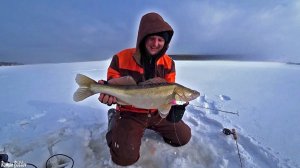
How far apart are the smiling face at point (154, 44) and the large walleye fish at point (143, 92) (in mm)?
705

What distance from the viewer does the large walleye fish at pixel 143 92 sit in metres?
3.01

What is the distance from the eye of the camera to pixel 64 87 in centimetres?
812

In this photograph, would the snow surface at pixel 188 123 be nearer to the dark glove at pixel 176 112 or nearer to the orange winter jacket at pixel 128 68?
the dark glove at pixel 176 112

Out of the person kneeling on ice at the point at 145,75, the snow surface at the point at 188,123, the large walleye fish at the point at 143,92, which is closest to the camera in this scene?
the large walleye fish at the point at 143,92

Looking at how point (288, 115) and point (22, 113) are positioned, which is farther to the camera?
point (22, 113)

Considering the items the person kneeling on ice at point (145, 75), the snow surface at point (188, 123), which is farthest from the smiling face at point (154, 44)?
the snow surface at point (188, 123)

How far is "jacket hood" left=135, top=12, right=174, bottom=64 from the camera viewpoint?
345cm

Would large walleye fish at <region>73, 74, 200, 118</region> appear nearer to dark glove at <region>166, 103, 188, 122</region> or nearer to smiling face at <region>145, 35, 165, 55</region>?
dark glove at <region>166, 103, 188, 122</region>

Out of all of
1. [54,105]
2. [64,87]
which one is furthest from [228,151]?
[64,87]

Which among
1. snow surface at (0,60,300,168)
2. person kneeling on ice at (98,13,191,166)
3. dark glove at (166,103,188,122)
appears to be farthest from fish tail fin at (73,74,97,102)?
dark glove at (166,103,188,122)

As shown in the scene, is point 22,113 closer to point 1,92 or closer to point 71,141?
point 71,141

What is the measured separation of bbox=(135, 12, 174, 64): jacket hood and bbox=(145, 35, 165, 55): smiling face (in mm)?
105

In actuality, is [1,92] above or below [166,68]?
below

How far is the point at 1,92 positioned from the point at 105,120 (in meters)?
4.63
